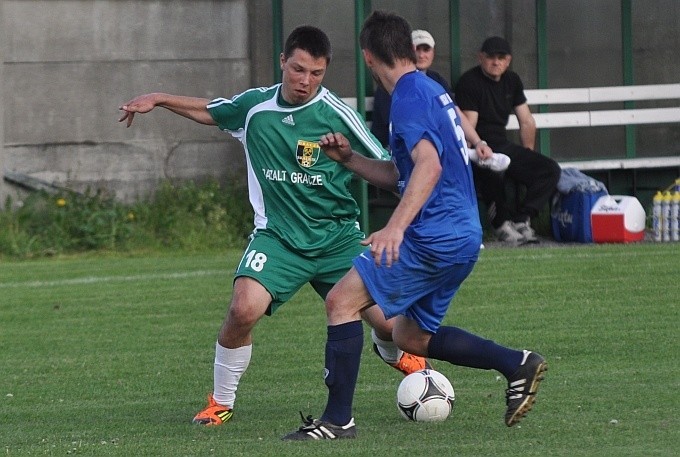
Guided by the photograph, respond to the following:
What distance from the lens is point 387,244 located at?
5.57 meters

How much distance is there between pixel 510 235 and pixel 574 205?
67 centimetres

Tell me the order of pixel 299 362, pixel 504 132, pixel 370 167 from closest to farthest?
pixel 370 167, pixel 299 362, pixel 504 132

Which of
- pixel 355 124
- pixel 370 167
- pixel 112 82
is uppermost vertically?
pixel 112 82

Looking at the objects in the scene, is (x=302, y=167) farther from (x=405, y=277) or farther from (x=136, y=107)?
(x=405, y=277)

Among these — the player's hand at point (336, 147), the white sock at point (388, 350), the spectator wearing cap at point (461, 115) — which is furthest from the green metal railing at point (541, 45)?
the player's hand at point (336, 147)

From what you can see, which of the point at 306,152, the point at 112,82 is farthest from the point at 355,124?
the point at 112,82

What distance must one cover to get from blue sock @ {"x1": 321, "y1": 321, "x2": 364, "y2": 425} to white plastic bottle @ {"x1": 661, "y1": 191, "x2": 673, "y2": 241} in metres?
7.91

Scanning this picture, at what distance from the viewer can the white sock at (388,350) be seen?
7.02m

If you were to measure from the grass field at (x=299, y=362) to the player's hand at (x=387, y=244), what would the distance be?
31.4 inches

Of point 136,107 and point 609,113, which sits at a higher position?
point 609,113

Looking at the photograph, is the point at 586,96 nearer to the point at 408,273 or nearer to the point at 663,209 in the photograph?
the point at 663,209

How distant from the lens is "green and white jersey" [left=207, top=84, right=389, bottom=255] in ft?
22.6

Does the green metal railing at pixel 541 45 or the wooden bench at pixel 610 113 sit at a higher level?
the green metal railing at pixel 541 45

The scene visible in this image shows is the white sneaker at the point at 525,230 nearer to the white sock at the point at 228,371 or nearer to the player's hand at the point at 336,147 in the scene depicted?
the white sock at the point at 228,371
